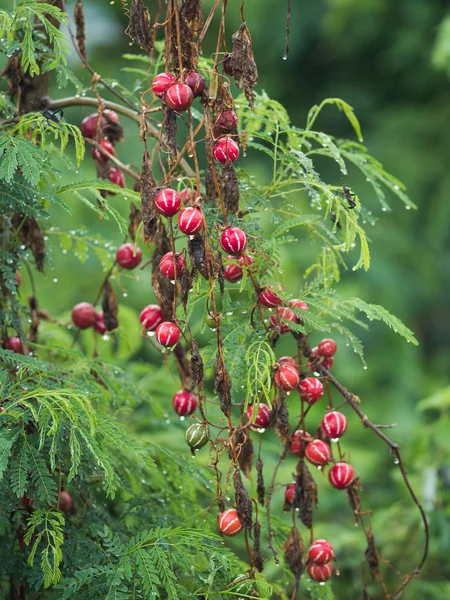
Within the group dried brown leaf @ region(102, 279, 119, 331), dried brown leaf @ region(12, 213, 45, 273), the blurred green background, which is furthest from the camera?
the blurred green background

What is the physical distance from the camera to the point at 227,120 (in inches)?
41.9

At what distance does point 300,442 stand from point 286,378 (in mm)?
147

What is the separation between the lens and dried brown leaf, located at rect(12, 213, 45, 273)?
133 centimetres

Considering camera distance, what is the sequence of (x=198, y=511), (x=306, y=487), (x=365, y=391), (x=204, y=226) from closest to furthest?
(x=204, y=226), (x=306, y=487), (x=198, y=511), (x=365, y=391)

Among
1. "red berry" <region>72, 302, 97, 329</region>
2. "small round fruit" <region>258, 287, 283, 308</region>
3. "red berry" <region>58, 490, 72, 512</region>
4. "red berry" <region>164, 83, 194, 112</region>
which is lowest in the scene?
"red berry" <region>58, 490, 72, 512</region>

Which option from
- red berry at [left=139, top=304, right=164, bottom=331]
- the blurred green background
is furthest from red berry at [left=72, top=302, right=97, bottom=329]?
the blurred green background

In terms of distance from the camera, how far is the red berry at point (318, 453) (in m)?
1.19

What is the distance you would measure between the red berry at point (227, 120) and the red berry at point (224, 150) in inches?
0.7

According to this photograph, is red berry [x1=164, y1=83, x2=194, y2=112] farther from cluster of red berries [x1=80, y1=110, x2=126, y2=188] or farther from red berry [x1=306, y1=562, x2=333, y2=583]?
red berry [x1=306, y1=562, x2=333, y2=583]

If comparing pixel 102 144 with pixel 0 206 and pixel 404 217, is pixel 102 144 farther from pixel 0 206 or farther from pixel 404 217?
pixel 404 217

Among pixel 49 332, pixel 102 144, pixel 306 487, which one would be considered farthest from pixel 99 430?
pixel 49 332

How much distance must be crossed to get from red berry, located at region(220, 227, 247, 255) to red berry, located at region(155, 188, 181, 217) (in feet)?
0.23

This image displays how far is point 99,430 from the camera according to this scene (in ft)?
3.53

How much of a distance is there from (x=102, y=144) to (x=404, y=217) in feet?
10.4
